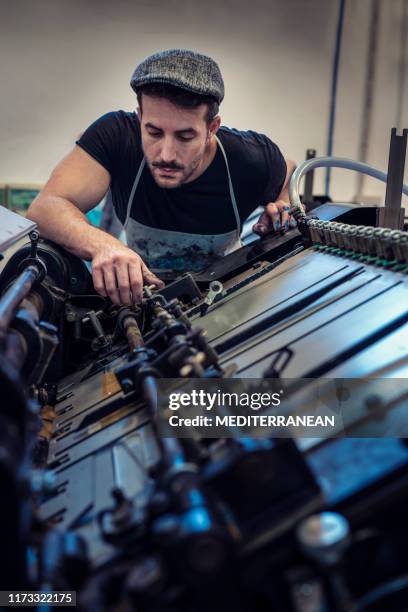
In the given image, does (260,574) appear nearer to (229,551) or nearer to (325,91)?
(229,551)

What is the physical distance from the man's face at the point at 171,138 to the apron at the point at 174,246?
0.22 metres

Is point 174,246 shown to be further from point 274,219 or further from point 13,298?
point 13,298

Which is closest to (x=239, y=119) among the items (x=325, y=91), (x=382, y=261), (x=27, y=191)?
(x=325, y=91)

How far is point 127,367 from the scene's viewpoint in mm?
1094

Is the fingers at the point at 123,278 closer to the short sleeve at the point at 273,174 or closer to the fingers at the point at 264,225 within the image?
the fingers at the point at 264,225

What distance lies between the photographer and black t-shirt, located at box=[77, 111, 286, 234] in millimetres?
2139

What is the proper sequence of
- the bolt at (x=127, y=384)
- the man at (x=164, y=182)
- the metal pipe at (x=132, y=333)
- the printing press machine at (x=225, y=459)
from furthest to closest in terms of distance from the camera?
the man at (x=164, y=182), the metal pipe at (x=132, y=333), the bolt at (x=127, y=384), the printing press machine at (x=225, y=459)

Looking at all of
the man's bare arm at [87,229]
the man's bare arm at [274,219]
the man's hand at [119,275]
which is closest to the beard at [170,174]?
the man's bare arm at [87,229]

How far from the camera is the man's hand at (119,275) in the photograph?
1.50 meters

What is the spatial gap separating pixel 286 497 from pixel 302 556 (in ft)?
0.19

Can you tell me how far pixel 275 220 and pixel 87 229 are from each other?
62cm

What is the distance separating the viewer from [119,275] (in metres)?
1.50

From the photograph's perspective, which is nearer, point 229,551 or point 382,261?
point 229,551

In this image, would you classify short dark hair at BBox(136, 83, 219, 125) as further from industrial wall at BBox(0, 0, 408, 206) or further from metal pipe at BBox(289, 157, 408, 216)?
industrial wall at BBox(0, 0, 408, 206)
